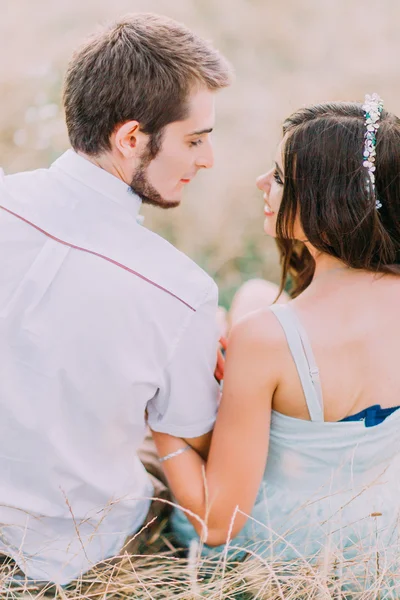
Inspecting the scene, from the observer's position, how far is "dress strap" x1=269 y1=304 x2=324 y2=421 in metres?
1.98

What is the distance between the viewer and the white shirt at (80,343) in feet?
5.85

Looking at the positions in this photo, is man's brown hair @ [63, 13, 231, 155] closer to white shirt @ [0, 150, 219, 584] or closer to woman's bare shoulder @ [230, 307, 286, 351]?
white shirt @ [0, 150, 219, 584]

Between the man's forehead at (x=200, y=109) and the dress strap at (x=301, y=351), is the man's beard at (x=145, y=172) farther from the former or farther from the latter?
the dress strap at (x=301, y=351)

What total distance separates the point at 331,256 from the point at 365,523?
879 millimetres

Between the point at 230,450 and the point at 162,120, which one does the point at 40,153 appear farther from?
the point at 230,450

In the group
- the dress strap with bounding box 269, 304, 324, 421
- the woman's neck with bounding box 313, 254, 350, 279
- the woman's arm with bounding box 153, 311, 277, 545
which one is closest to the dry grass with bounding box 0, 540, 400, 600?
the woman's arm with bounding box 153, 311, 277, 545

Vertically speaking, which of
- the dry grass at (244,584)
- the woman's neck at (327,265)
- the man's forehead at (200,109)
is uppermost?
the man's forehead at (200,109)

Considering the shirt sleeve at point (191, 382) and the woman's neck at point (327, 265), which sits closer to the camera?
the shirt sleeve at point (191, 382)

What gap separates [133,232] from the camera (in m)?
1.86

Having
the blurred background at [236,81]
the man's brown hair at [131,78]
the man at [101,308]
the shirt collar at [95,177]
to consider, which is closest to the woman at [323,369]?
the man at [101,308]

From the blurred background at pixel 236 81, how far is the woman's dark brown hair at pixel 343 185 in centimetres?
238

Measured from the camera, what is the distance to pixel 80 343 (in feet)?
5.87

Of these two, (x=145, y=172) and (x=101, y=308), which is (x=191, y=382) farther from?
(x=145, y=172)

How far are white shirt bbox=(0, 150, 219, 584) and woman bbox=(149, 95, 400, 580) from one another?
163mm
